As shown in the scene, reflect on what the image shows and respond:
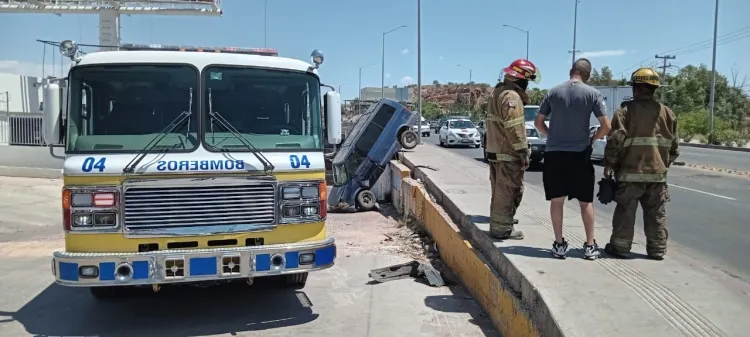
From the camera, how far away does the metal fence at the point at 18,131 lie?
20750 millimetres

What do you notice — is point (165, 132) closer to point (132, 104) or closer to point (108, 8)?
point (132, 104)

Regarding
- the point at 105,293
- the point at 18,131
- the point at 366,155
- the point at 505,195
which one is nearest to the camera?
the point at 505,195

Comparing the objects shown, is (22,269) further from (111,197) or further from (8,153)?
(8,153)

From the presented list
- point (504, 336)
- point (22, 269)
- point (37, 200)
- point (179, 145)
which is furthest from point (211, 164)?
point (37, 200)

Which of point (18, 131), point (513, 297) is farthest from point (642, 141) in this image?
point (18, 131)

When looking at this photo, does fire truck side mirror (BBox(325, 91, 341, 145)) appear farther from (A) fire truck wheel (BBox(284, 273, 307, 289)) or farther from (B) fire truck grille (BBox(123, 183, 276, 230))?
(A) fire truck wheel (BBox(284, 273, 307, 289))

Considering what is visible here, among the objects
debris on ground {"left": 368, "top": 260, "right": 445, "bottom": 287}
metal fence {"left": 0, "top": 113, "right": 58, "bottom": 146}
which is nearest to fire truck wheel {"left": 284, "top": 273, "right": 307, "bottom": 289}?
debris on ground {"left": 368, "top": 260, "right": 445, "bottom": 287}

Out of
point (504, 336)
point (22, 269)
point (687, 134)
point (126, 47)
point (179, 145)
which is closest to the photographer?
point (504, 336)

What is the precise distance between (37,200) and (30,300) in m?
9.34

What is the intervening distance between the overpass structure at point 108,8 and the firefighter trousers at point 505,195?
25683 millimetres

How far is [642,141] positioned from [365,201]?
7.90m

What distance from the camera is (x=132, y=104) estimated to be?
5.44m

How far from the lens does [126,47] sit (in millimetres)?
5914

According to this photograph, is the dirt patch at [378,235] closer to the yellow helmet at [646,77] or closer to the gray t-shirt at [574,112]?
the gray t-shirt at [574,112]
